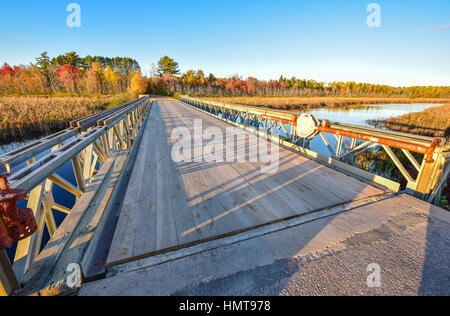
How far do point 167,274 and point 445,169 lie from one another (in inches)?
167

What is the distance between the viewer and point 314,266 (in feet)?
5.65

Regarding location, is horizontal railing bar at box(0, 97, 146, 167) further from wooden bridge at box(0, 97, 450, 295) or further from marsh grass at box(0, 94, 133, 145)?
marsh grass at box(0, 94, 133, 145)

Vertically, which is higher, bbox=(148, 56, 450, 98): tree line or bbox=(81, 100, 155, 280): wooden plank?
bbox=(148, 56, 450, 98): tree line

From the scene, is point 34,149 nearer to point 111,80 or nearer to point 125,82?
point 111,80

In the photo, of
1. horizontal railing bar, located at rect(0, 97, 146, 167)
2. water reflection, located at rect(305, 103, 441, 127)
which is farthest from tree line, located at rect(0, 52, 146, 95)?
horizontal railing bar, located at rect(0, 97, 146, 167)

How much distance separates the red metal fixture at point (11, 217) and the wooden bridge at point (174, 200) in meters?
0.16

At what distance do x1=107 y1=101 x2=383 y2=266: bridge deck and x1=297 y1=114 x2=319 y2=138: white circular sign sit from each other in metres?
0.73

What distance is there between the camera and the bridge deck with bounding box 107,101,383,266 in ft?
6.79

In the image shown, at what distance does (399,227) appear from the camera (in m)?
2.22

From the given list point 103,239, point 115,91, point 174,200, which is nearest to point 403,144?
point 174,200

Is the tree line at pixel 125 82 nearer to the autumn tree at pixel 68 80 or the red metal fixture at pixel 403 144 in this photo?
the autumn tree at pixel 68 80
